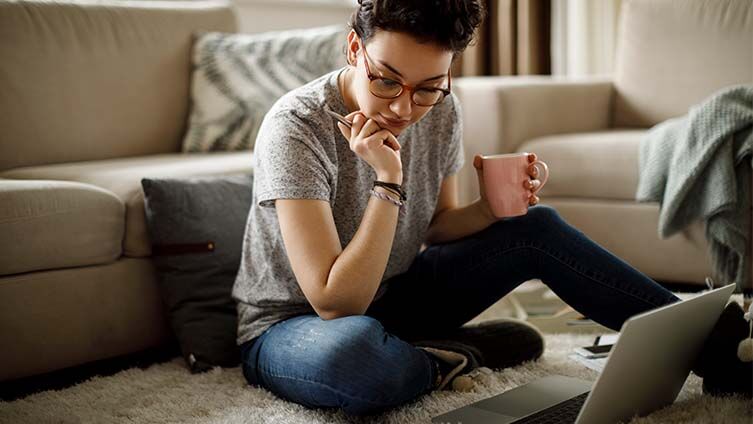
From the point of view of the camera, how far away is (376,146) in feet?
4.46

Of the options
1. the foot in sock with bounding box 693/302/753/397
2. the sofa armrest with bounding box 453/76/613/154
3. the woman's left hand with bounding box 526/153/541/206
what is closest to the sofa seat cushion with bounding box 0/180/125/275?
the woman's left hand with bounding box 526/153/541/206

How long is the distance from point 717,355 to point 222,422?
2.72ft

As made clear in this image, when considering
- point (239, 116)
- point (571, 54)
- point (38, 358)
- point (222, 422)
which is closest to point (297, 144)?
point (222, 422)

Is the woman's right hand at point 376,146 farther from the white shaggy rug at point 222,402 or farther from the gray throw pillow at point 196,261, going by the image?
the gray throw pillow at point 196,261

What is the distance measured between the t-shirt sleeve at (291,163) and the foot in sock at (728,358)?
2.21 feet

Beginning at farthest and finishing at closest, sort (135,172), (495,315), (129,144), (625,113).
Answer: (625,113) → (129,144) → (495,315) → (135,172)

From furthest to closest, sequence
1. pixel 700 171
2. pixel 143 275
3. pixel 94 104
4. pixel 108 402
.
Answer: pixel 94 104, pixel 700 171, pixel 143 275, pixel 108 402

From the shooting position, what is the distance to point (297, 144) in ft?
4.60

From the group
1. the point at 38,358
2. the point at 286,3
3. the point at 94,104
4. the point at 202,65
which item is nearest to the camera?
the point at 38,358

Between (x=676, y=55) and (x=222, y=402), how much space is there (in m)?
2.13

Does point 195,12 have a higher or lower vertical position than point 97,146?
higher

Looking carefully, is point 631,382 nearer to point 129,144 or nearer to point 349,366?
point 349,366

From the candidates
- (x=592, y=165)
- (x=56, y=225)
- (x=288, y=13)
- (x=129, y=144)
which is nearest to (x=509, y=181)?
(x=56, y=225)

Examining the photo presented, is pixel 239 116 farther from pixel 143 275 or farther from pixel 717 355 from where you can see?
pixel 717 355
